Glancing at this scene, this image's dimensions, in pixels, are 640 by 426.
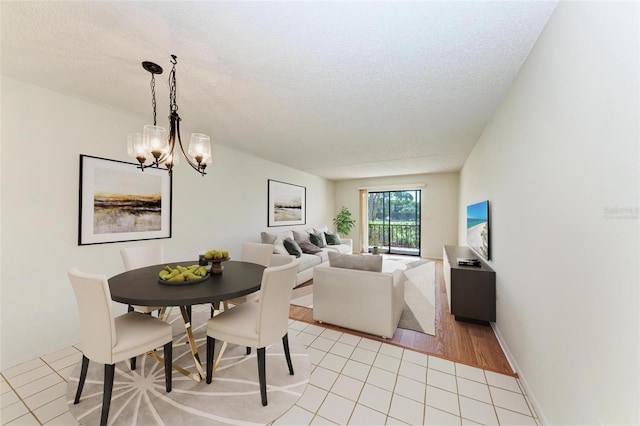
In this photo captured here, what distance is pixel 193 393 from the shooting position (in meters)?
1.75

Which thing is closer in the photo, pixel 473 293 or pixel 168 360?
pixel 168 360

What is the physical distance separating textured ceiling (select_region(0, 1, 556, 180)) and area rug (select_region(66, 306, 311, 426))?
8.15 feet

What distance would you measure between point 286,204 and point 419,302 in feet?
11.3

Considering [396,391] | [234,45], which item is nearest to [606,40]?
[234,45]

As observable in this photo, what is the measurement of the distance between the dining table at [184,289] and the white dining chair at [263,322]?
166 mm

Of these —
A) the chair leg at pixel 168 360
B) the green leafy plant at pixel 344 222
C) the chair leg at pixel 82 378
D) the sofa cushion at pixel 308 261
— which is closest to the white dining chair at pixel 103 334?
the chair leg at pixel 82 378

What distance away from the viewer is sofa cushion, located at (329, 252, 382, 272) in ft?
8.50

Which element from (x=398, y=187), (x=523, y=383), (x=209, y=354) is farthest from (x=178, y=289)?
(x=398, y=187)

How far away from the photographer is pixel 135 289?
1685mm

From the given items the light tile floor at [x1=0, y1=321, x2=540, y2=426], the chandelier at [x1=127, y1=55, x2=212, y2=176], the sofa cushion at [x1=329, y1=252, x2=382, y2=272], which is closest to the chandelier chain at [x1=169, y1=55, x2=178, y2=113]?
the chandelier at [x1=127, y1=55, x2=212, y2=176]

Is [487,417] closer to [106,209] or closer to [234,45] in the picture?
[234,45]

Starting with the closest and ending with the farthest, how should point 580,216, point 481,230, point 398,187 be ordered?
1. point 580,216
2. point 481,230
3. point 398,187

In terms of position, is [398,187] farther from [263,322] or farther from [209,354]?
[209,354]

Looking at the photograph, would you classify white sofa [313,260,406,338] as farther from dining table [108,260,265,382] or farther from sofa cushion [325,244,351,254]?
sofa cushion [325,244,351,254]
